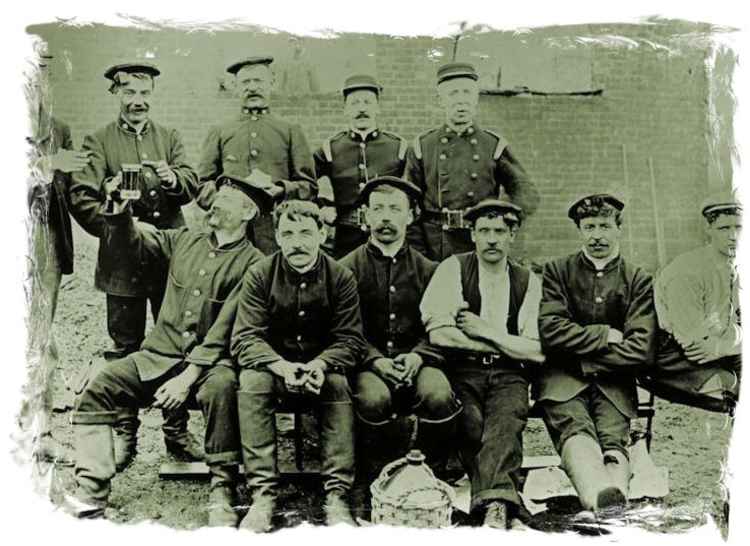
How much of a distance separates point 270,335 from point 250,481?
69 cm

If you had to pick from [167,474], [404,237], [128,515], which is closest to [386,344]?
[404,237]

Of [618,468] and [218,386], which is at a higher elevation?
[218,386]

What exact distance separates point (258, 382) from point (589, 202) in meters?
1.83

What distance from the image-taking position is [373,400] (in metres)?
3.90

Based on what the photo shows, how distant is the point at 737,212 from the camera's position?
411 centimetres

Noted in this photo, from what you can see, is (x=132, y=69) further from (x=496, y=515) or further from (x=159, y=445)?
(x=496, y=515)

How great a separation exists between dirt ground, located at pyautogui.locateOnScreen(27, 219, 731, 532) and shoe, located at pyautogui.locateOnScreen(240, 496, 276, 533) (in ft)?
0.74

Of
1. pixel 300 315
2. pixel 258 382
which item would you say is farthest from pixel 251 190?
pixel 258 382

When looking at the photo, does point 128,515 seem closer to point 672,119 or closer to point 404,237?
point 404,237

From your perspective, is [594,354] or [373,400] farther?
[594,354]

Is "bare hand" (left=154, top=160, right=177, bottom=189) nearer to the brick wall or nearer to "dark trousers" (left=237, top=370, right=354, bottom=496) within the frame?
the brick wall

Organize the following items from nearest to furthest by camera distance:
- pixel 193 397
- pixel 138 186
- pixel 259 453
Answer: pixel 259 453 → pixel 193 397 → pixel 138 186

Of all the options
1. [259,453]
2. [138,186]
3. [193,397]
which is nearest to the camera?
[259,453]

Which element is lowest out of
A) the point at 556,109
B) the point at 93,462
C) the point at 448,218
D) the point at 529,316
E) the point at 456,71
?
the point at 93,462
